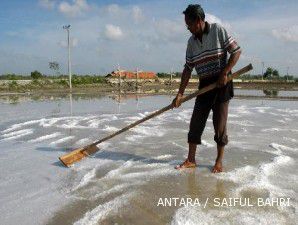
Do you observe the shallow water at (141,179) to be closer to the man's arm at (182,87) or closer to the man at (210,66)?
the man at (210,66)

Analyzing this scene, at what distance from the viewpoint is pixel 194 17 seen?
4.12 m

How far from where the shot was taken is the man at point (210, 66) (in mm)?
4117

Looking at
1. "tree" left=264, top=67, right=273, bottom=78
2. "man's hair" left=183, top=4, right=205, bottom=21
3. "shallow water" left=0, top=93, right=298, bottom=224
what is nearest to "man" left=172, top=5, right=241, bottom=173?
"man's hair" left=183, top=4, right=205, bottom=21

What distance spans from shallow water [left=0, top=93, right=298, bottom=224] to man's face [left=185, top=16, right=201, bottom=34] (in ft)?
5.19

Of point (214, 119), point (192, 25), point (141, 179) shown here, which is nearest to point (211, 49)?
point (192, 25)

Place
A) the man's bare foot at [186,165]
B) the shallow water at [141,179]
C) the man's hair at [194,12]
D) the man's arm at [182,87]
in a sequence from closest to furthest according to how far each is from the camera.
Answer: the shallow water at [141,179] < the man's hair at [194,12] < the man's bare foot at [186,165] < the man's arm at [182,87]

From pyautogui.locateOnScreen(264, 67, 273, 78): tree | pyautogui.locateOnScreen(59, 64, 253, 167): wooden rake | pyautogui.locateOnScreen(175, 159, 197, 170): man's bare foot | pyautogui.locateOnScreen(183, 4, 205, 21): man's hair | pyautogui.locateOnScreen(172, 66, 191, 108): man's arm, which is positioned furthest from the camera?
pyautogui.locateOnScreen(264, 67, 273, 78): tree

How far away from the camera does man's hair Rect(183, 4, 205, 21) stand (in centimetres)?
408

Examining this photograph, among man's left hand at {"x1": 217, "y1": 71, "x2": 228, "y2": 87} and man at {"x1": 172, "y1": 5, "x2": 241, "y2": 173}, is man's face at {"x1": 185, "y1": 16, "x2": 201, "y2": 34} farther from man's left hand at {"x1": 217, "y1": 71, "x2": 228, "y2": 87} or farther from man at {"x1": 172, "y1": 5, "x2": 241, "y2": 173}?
man's left hand at {"x1": 217, "y1": 71, "x2": 228, "y2": 87}

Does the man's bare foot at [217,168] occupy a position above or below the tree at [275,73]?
below

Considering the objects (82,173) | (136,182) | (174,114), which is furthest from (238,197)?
(174,114)

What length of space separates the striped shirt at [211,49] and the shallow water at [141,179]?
1.17m

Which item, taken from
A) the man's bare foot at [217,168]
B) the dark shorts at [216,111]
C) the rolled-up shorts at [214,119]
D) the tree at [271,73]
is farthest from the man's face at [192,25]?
the tree at [271,73]

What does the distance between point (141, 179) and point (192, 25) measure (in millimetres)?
1758
